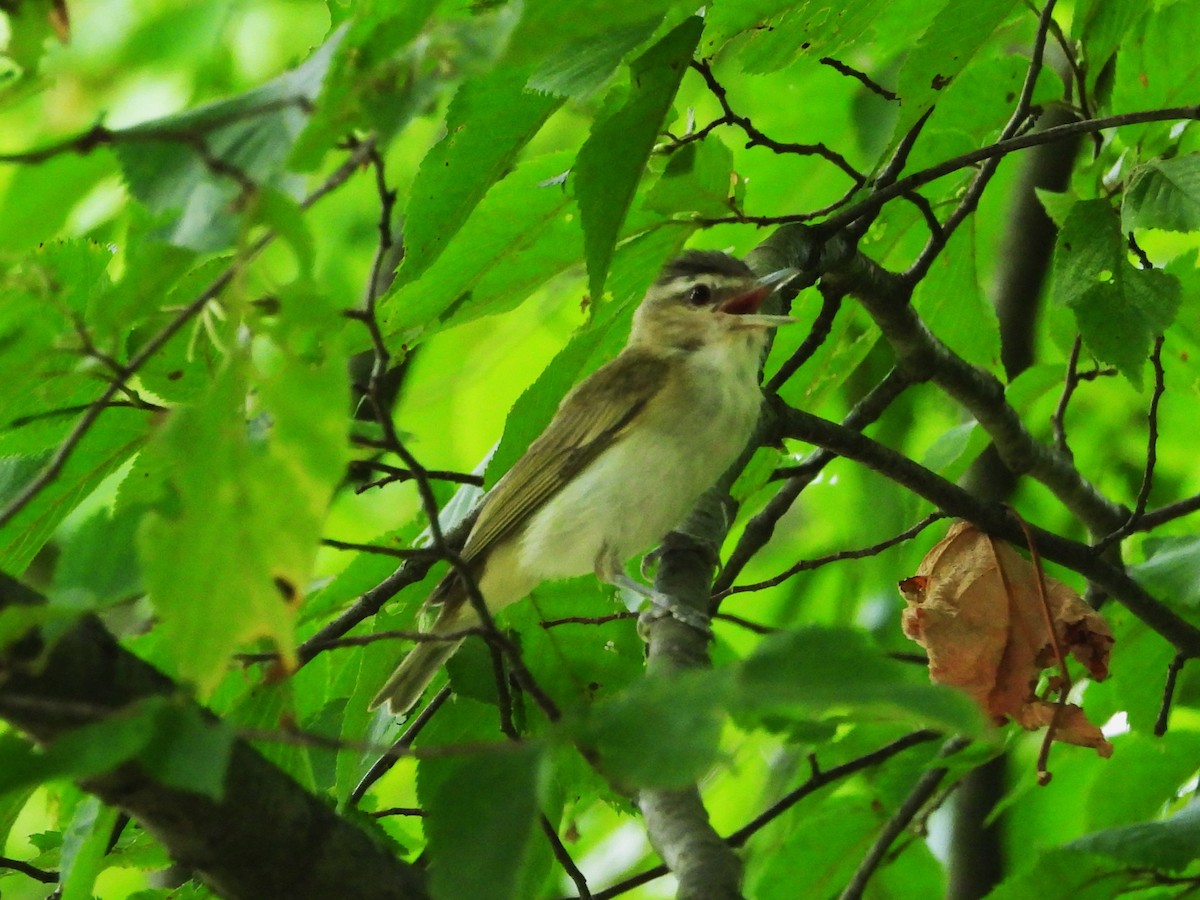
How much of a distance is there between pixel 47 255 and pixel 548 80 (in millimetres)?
991

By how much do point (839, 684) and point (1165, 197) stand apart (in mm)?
1714

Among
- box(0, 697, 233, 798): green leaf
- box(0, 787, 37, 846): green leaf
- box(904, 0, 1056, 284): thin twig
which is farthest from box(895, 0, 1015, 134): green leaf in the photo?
box(0, 787, 37, 846): green leaf

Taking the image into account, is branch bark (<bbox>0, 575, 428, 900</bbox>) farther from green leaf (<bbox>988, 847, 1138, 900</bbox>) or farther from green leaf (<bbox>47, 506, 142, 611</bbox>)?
green leaf (<bbox>988, 847, 1138, 900</bbox>)

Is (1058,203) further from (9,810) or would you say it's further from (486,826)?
(9,810)

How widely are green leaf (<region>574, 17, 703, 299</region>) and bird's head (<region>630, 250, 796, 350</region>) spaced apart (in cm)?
125

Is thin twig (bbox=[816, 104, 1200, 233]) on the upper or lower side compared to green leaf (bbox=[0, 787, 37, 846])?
upper

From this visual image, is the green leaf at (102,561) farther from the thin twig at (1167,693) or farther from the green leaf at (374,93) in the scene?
the thin twig at (1167,693)

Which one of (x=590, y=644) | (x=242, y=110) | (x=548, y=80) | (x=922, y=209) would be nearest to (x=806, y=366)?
(x=922, y=209)

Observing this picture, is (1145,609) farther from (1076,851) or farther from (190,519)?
(190,519)

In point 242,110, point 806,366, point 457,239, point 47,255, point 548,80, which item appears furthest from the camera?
point 806,366

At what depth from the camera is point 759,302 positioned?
3.77 metres

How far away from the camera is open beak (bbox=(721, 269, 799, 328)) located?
3.21m

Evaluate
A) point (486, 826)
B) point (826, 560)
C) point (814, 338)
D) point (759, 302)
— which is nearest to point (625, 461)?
point (759, 302)

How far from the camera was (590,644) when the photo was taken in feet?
10.8
